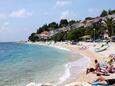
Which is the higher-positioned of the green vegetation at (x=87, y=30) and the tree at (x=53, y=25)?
the tree at (x=53, y=25)

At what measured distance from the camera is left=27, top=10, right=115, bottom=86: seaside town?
1838 cm

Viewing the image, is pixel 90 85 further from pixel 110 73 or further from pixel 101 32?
pixel 101 32

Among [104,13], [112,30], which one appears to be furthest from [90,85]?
[104,13]

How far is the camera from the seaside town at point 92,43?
18.4 m

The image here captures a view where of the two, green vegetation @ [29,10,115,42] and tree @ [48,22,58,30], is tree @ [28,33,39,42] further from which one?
tree @ [48,22,58,30]

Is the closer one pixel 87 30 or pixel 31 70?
pixel 31 70

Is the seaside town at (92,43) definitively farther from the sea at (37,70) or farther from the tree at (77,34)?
the sea at (37,70)

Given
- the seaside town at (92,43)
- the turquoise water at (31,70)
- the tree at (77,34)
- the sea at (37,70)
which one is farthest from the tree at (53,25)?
the sea at (37,70)

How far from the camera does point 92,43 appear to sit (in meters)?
72.6

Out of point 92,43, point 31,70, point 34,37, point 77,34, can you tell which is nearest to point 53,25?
point 34,37

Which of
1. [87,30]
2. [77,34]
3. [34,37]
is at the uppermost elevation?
[87,30]

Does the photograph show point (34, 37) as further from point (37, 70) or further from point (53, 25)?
point (37, 70)

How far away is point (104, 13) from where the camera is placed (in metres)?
159

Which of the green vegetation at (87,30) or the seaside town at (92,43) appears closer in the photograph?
the seaside town at (92,43)
